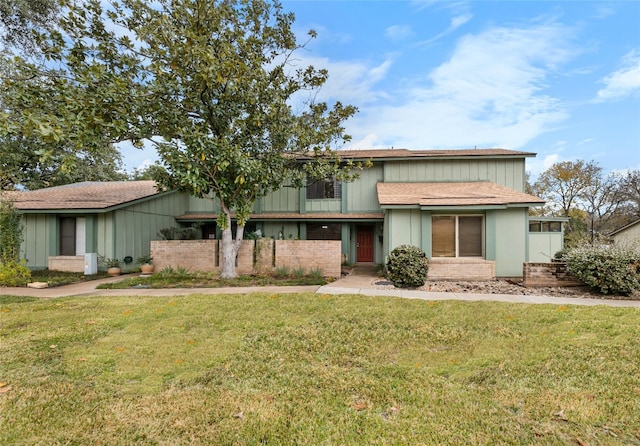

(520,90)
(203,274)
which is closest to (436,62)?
(520,90)

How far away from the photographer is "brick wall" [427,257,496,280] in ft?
34.5

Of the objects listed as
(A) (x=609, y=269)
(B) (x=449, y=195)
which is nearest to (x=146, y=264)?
(B) (x=449, y=195)

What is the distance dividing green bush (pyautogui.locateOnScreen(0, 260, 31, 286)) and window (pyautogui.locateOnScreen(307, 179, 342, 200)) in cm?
1137

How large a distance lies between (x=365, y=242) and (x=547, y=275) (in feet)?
26.5

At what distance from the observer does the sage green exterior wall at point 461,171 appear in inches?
565

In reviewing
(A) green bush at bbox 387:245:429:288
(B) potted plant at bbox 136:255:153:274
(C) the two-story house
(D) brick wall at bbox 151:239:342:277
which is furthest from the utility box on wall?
(A) green bush at bbox 387:245:429:288

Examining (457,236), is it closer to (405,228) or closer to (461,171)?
(405,228)

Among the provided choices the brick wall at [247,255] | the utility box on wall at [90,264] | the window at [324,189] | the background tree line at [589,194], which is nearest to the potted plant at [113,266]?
the utility box on wall at [90,264]

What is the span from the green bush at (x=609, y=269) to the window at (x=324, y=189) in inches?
392

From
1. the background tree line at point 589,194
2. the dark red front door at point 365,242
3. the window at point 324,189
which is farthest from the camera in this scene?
the background tree line at point 589,194

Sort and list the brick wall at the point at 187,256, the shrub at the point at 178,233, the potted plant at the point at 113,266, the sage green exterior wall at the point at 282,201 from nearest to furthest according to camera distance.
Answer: the brick wall at the point at 187,256, the potted plant at the point at 113,266, the shrub at the point at 178,233, the sage green exterior wall at the point at 282,201

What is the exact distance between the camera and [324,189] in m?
15.6

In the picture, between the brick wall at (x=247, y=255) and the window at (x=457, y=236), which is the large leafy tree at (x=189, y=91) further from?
the window at (x=457, y=236)

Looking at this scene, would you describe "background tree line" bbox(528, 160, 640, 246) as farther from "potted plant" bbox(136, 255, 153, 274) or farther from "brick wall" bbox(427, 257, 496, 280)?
"potted plant" bbox(136, 255, 153, 274)
